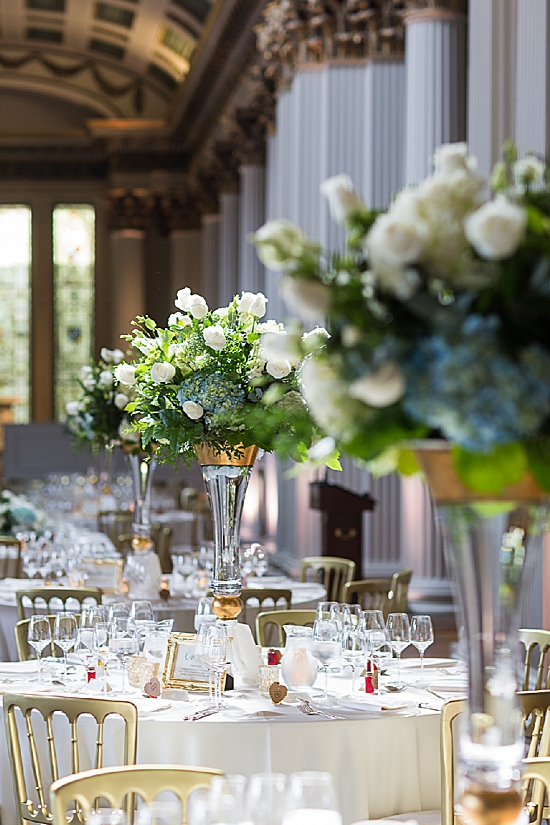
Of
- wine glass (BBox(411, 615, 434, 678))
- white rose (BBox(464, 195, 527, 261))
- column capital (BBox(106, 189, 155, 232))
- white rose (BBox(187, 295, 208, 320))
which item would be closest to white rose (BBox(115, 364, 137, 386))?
white rose (BBox(187, 295, 208, 320))

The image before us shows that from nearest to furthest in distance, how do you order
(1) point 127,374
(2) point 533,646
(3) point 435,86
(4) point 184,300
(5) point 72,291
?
(4) point 184,300 → (1) point 127,374 → (2) point 533,646 → (3) point 435,86 → (5) point 72,291

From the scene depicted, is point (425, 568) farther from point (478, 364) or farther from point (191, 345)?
point (478, 364)

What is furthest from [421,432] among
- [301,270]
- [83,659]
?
[83,659]

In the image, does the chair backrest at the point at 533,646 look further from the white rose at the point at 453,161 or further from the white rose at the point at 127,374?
the white rose at the point at 453,161

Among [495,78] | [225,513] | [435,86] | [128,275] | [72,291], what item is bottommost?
[225,513]

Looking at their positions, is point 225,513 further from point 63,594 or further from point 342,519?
point 342,519

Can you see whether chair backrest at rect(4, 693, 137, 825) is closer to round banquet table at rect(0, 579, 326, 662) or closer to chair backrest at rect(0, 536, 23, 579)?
round banquet table at rect(0, 579, 326, 662)

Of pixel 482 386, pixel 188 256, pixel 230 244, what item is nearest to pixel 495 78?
pixel 482 386

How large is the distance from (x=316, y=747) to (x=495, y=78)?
426 cm

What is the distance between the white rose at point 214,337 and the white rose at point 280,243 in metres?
2.10

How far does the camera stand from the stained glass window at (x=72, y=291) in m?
23.3

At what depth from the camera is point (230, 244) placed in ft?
61.9

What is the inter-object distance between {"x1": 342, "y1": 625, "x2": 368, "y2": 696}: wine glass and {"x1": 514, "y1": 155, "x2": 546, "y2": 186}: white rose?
223 centimetres

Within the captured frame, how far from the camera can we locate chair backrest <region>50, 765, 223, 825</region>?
2.70 m
